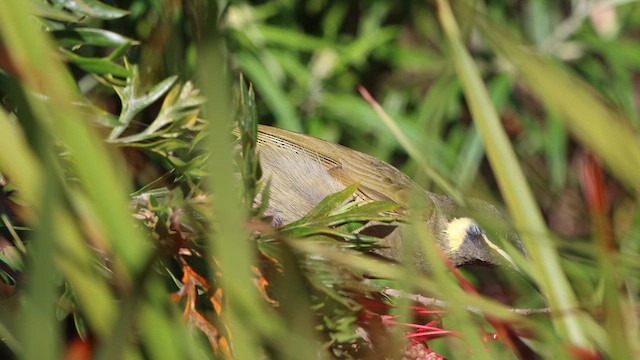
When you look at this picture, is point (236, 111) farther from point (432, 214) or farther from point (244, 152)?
point (432, 214)

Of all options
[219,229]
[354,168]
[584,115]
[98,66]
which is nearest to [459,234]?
[354,168]

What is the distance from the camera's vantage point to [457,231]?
2316 mm

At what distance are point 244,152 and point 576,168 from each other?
3143mm

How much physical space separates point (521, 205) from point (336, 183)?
1.36 m

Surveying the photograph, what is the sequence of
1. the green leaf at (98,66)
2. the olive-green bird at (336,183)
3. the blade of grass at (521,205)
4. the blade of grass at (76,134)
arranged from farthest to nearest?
the olive-green bird at (336,183)
the green leaf at (98,66)
the blade of grass at (521,205)
the blade of grass at (76,134)

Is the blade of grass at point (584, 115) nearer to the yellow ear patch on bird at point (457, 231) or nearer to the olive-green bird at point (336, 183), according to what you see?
the olive-green bird at point (336, 183)

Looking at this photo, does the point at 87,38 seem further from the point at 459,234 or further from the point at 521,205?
the point at 459,234

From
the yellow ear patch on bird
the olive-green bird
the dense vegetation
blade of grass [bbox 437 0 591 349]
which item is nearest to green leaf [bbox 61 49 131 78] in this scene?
the dense vegetation

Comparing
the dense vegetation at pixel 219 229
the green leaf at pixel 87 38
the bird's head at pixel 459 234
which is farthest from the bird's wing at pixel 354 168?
the green leaf at pixel 87 38

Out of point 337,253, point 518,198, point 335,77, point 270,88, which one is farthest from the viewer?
point 335,77

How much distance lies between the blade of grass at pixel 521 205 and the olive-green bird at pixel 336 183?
1162mm

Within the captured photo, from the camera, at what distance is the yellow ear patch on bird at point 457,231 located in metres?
2.29

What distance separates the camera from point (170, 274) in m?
1.12

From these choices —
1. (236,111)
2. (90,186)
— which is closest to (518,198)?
(236,111)
